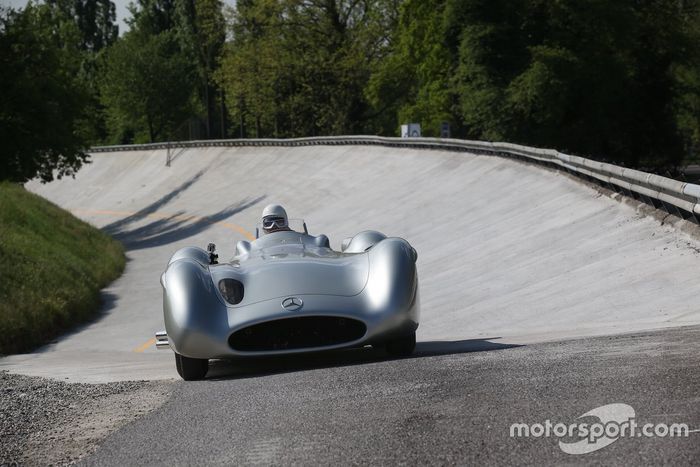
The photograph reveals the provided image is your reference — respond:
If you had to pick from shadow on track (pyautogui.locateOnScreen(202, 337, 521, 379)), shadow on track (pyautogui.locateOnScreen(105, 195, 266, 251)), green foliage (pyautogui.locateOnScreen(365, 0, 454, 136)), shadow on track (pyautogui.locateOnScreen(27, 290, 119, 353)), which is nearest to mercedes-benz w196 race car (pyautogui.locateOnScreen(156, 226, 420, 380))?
shadow on track (pyautogui.locateOnScreen(202, 337, 521, 379))

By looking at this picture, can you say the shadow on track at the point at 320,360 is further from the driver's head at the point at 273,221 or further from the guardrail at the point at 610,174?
the guardrail at the point at 610,174

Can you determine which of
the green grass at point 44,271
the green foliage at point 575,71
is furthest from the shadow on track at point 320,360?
the green foliage at point 575,71

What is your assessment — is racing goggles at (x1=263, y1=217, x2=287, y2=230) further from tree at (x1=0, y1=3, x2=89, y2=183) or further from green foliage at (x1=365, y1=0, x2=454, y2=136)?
green foliage at (x1=365, y1=0, x2=454, y2=136)

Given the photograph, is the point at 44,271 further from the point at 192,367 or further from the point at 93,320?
the point at 192,367

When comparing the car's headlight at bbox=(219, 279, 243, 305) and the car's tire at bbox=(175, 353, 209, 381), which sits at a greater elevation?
the car's headlight at bbox=(219, 279, 243, 305)

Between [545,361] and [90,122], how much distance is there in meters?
53.7

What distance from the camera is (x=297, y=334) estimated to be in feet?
27.8

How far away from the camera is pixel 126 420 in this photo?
654 centimetres

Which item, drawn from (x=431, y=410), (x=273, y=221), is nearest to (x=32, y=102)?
(x=273, y=221)

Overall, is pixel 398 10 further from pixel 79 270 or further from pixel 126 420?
pixel 126 420

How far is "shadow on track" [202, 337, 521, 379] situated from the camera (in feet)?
28.5

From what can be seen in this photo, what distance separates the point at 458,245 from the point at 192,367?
1568 cm

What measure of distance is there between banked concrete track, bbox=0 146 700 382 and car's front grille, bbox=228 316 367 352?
1295 mm

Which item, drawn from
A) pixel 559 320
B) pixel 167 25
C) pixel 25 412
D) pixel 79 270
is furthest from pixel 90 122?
pixel 167 25
